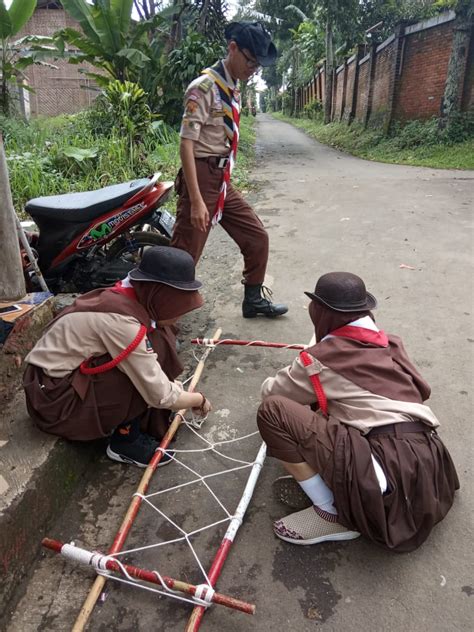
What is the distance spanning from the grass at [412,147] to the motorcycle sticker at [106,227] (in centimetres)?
836

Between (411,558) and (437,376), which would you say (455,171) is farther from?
(411,558)

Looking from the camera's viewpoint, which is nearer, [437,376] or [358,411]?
[358,411]

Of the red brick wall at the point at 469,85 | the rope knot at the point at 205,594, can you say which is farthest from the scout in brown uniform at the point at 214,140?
the red brick wall at the point at 469,85

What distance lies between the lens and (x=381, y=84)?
14523mm

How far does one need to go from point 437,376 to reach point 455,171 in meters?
7.82

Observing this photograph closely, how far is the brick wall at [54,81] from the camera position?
18812 millimetres

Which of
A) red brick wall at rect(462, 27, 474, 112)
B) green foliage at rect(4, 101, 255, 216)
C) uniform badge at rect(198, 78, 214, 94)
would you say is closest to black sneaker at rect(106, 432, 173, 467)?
uniform badge at rect(198, 78, 214, 94)

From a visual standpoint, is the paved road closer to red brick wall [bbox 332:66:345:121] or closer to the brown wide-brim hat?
the brown wide-brim hat

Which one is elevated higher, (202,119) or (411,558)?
(202,119)

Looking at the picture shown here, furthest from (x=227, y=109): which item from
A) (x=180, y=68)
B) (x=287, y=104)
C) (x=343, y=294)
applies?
(x=287, y=104)

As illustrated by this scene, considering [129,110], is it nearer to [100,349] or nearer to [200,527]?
[100,349]

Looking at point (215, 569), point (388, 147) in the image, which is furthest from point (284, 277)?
point (388, 147)

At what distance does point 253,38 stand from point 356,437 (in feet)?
6.93

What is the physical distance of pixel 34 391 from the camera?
6.27ft
